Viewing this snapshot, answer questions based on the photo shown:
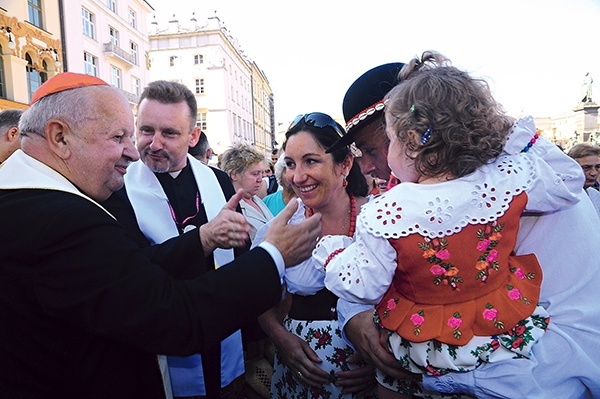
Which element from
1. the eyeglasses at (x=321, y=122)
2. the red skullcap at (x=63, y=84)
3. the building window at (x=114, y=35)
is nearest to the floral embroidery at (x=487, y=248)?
the eyeglasses at (x=321, y=122)

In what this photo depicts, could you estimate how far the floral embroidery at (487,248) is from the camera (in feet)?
4.12

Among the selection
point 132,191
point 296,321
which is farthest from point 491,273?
point 132,191

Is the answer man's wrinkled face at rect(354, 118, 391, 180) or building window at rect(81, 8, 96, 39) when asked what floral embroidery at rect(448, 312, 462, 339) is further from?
building window at rect(81, 8, 96, 39)

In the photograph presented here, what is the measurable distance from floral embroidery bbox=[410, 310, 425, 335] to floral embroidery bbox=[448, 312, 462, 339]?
85mm

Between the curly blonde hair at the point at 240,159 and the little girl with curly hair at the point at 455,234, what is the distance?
3947 millimetres

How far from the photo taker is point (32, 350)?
128 cm

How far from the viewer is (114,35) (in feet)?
86.3

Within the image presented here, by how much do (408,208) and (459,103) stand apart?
0.39 metres

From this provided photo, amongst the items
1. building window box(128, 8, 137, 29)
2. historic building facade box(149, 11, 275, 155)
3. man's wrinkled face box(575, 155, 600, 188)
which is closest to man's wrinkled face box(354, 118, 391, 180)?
man's wrinkled face box(575, 155, 600, 188)

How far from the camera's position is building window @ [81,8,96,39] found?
22703 mm

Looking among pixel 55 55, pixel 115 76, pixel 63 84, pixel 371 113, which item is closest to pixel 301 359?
pixel 371 113

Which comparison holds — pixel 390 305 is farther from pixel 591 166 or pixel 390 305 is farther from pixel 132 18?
pixel 132 18

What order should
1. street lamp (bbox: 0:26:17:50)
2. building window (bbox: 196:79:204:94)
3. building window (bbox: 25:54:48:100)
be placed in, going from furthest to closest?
building window (bbox: 196:79:204:94)
building window (bbox: 25:54:48:100)
street lamp (bbox: 0:26:17:50)

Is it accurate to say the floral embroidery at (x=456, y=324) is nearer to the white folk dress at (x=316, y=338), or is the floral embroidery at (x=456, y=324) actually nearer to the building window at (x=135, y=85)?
the white folk dress at (x=316, y=338)
